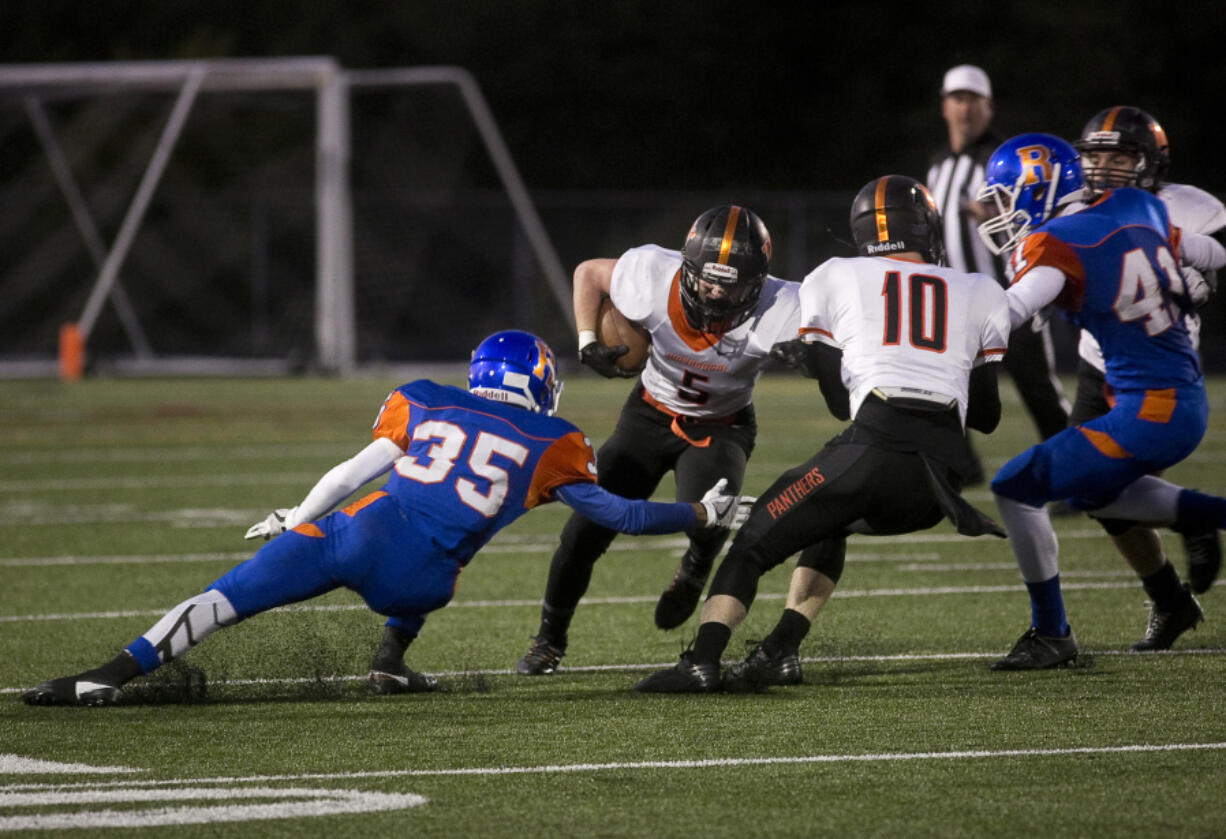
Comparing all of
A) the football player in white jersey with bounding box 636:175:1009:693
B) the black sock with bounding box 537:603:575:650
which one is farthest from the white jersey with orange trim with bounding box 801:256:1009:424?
the black sock with bounding box 537:603:575:650

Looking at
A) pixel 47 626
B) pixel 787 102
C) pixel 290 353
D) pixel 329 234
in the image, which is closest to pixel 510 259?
pixel 290 353

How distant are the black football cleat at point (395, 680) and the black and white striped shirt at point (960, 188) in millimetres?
4955

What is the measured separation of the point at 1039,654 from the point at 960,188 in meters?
4.55

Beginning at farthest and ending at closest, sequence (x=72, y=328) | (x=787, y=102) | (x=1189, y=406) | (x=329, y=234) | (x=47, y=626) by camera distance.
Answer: (x=787, y=102) < (x=72, y=328) < (x=329, y=234) < (x=47, y=626) < (x=1189, y=406)

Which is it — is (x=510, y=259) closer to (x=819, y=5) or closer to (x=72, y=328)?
(x=72, y=328)

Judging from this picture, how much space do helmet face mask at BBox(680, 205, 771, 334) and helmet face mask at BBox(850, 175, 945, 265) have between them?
0.31 meters

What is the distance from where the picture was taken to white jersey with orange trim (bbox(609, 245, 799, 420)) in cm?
578

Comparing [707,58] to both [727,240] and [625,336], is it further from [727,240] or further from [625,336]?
[727,240]

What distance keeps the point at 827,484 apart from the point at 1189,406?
1.23 m

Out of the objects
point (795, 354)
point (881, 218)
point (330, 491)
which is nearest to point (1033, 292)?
point (881, 218)

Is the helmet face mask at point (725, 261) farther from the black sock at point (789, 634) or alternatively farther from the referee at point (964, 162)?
the referee at point (964, 162)

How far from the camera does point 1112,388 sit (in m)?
5.72

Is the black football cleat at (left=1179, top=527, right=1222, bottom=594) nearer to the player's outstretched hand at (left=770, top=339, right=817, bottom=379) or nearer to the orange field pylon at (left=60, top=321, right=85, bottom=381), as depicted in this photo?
the player's outstretched hand at (left=770, top=339, right=817, bottom=379)

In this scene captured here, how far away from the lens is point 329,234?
21094mm
